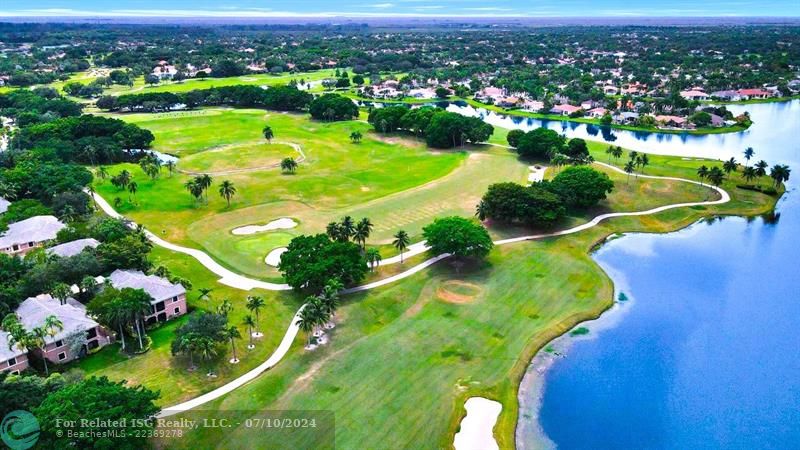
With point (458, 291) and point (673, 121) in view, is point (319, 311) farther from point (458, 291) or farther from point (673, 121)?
point (673, 121)

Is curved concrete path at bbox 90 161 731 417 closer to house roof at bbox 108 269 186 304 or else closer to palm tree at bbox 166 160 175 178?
house roof at bbox 108 269 186 304

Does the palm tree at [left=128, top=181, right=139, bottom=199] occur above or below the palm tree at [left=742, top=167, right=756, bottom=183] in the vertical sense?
below

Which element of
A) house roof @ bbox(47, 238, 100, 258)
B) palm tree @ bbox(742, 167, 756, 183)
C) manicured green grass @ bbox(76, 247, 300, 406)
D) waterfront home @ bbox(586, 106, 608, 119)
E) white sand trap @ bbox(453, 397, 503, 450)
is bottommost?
white sand trap @ bbox(453, 397, 503, 450)

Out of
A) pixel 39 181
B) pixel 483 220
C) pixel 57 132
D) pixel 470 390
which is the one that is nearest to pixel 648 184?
pixel 483 220

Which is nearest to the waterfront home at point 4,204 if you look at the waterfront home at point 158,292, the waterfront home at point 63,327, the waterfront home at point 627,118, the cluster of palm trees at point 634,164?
the waterfront home at point 63,327

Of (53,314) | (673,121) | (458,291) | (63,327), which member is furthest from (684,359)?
(673,121)

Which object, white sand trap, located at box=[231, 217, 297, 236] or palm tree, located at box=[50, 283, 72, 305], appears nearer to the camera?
palm tree, located at box=[50, 283, 72, 305]

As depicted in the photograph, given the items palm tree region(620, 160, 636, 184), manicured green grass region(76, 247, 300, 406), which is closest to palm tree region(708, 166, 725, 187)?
palm tree region(620, 160, 636, 184)
